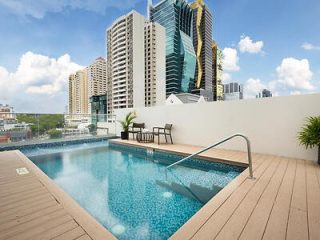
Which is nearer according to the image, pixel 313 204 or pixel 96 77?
pixel 313 204

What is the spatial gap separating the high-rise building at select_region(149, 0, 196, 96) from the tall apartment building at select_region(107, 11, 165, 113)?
550cm

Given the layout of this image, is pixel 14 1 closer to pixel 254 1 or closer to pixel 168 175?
pixel 168 175

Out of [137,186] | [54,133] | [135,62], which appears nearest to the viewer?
[137,186]

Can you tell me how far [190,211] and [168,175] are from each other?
143 cm

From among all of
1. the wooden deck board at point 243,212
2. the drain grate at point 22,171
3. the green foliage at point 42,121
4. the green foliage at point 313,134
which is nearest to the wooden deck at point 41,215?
the drain grate at point 22,171

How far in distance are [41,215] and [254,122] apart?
15.0 feet

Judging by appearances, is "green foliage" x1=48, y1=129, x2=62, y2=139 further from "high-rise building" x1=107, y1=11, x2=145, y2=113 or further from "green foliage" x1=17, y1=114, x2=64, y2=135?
"high-rise building" x1=107, y1=11, x2=145, y2=113

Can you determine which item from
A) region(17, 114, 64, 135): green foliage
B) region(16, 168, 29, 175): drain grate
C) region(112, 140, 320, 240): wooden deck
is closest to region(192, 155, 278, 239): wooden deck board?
region(112, 140, 320, 240): wooden deck

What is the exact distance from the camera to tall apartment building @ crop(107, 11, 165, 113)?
4931 cm

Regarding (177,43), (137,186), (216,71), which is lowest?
(137,186)

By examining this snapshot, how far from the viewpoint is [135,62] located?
49.5 m

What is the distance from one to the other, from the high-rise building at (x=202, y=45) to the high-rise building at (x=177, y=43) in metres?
2.98

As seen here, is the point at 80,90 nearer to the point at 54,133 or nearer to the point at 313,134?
the point at 54,133

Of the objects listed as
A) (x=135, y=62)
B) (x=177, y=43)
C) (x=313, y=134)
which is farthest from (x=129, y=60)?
(x=313, y=134)
